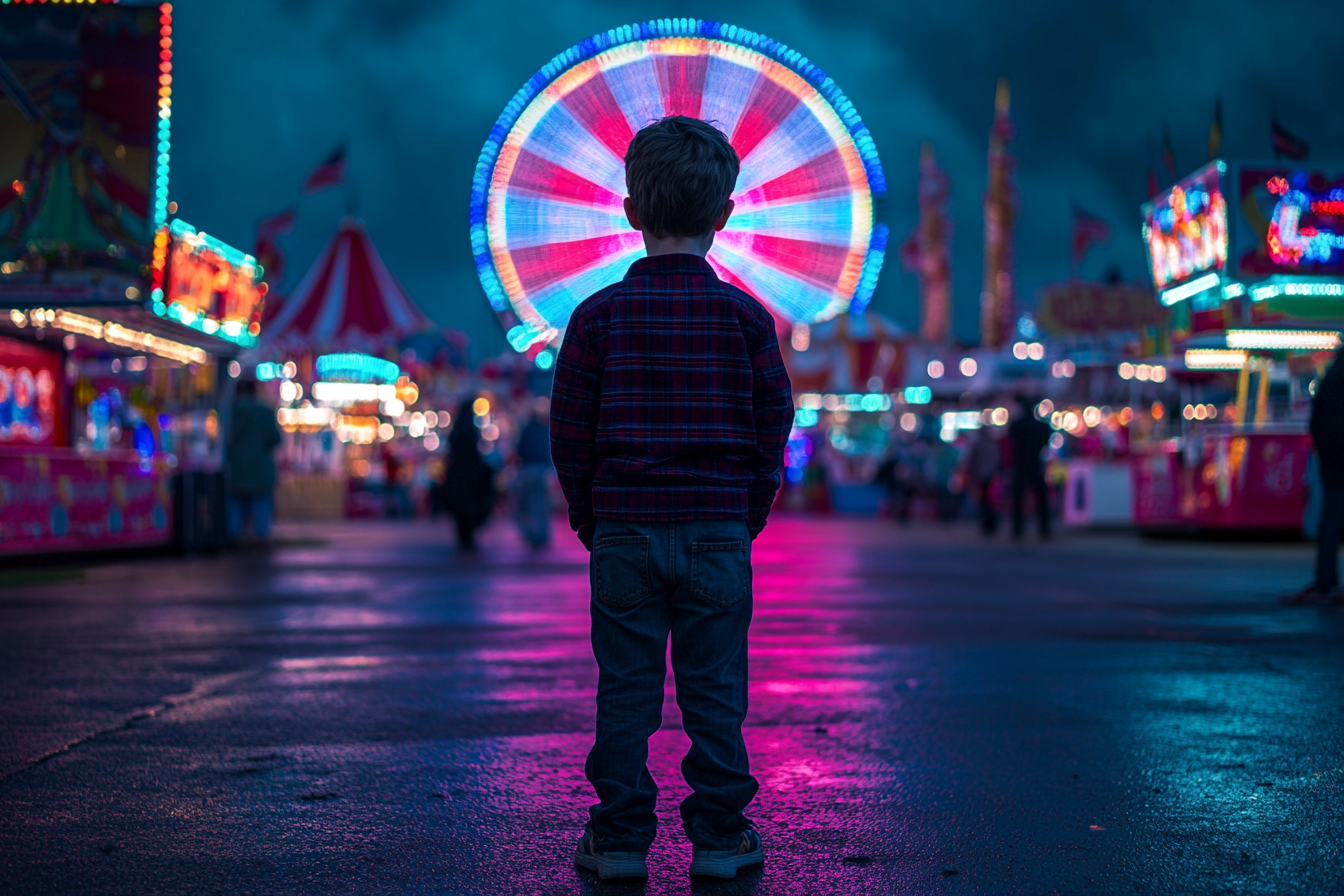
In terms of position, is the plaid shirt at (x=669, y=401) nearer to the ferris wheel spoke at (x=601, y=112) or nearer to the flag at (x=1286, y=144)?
the ferris wheel spoke at (x=601, y=112)

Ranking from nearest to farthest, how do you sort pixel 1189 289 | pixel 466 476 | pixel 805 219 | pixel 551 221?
pixel 551 221 < pixel 805 219 < pixel 466 476 < pixel 1189 289

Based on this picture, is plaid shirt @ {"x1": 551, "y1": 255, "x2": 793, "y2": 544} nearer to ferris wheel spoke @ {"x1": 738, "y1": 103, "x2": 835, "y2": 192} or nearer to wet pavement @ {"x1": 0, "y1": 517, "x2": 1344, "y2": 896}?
wet pavement @ {"x1": 0, "y1": 517, "x2": 1344, "y2": 896}

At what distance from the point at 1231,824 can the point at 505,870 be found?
72.2 inches

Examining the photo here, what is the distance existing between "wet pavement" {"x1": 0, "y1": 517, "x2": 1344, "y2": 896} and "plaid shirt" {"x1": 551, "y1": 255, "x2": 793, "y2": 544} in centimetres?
87

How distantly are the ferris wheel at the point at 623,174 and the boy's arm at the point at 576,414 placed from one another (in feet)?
5.14

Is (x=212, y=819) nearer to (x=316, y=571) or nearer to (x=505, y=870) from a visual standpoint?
(x=505, y=870)

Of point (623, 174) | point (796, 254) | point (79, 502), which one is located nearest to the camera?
point (623, 174)

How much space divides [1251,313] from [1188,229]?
1.67 meters

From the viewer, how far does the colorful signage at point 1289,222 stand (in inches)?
666

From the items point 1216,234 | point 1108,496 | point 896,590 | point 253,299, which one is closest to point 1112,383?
point 1108,496

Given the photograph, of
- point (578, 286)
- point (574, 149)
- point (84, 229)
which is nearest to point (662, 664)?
point (578, 286)

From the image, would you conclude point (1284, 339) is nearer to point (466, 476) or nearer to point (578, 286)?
point (466, 476)

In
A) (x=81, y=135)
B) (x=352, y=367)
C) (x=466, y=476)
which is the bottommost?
(x=466, y=476)

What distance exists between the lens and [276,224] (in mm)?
32688
